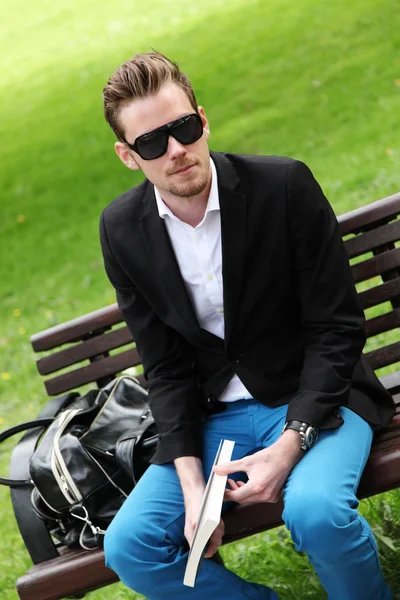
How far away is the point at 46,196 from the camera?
41.0 ft

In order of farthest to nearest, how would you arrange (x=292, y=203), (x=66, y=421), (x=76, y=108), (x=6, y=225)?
(x=76, y=108)
(x=6, y=225)
(x=66, y=421)
(x=292, y=203)

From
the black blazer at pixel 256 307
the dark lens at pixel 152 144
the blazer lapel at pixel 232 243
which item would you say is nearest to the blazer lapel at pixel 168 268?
the black blazer at pixel 256 307

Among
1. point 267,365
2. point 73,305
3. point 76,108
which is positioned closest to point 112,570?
point 267,365

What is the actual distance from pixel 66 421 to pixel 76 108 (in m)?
12.2

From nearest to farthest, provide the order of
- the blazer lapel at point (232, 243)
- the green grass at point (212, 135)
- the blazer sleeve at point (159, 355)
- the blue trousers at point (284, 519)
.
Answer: the blue trousers at point (284, 519) → the blazer lapel at point (232, 243) → the blazer sleeve at point (159, 355) → the green grass at point (212, 135)

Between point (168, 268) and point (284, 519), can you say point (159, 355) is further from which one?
point (284, 519)

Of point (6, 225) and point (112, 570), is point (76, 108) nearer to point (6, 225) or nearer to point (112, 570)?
point (6, 225)

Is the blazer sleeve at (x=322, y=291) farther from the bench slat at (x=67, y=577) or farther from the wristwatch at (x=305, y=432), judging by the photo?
the bench slat at (x=67, y=577)

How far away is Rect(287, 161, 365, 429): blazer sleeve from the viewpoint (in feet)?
10.7

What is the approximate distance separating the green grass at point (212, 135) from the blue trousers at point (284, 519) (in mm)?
796

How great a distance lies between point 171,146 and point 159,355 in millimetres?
865

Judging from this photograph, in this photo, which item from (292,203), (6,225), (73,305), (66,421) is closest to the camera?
(292,203)

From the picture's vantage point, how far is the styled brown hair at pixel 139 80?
3.30 metres

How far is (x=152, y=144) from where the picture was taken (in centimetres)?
331
